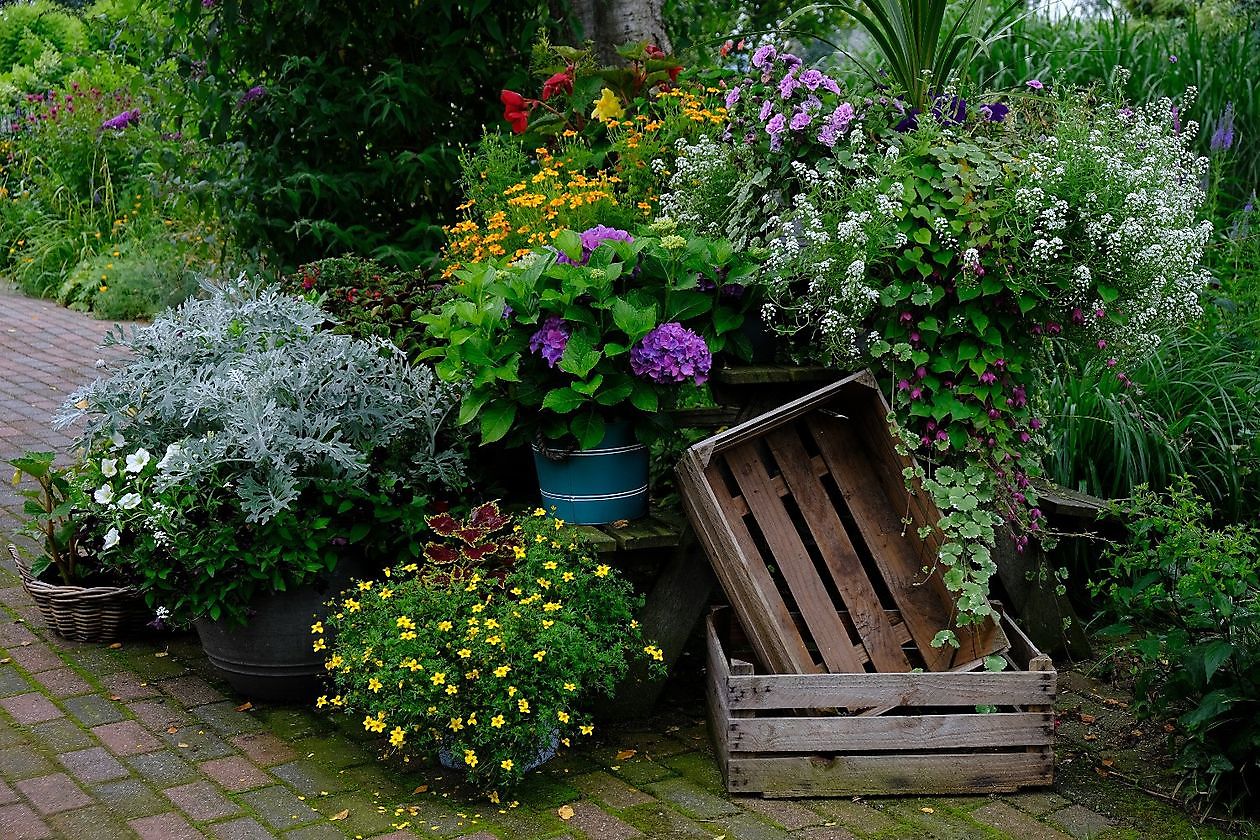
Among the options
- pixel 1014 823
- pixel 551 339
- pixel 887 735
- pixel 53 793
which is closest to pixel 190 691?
pixel 53 793

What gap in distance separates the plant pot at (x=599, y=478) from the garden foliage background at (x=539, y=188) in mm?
832

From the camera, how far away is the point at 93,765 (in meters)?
3.52

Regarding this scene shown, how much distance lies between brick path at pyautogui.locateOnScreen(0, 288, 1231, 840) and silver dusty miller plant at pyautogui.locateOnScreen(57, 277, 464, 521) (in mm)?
685

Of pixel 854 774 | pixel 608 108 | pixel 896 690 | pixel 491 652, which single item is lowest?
pixel 854 774

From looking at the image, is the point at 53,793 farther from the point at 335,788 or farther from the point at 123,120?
the point at 123,120

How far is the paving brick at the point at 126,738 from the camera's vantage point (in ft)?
11.8

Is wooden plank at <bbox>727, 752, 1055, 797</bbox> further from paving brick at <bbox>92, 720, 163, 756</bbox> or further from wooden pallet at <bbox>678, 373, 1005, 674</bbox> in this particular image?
paving brick at <bbox>92, 720, 163, 756</bbox>

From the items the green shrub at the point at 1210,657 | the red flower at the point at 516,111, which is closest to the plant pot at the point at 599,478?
the green shrub at the point at 1210,657

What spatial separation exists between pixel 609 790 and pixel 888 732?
2.45 feet

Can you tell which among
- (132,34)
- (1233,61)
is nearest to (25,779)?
(132,34)

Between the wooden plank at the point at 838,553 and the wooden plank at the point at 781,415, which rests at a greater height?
the wooden plank at the point at 781,415

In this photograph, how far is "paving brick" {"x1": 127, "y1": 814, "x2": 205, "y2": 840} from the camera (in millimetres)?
3168

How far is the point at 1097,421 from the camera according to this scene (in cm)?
479

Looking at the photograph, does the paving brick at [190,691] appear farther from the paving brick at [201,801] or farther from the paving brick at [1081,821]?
the paving brick at [1081,821]
